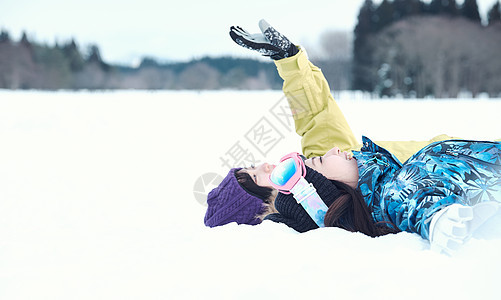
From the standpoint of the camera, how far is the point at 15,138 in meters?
5.57

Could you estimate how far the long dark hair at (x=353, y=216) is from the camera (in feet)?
5.35

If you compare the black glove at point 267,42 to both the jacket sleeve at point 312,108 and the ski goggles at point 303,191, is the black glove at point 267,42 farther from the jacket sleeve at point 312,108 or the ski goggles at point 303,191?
the ski goggles at point 303,191

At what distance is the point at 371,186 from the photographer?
67.0 inches

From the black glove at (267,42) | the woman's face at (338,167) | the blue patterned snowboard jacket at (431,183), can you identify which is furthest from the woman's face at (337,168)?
the black glove at (267,42)

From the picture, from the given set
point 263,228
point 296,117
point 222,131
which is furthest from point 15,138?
point 263,228

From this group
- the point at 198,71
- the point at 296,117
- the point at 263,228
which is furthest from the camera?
the point at 198,71

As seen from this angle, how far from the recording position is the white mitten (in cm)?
120

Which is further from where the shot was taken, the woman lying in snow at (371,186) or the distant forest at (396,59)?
the distant forest at (396,59)

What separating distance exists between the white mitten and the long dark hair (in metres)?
0.34

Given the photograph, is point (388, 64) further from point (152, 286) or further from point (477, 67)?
point (152, 286)

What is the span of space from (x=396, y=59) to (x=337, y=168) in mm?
26680

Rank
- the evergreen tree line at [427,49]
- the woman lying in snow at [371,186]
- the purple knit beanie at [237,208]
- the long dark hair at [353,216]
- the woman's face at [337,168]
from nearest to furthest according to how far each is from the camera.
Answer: the woman lying in snow at [371,186] < the long dark hair at [353,216] < the woman's face at [337,168] < the purple knit beanie at [237,208] < the evergreen tree line at [427,49]

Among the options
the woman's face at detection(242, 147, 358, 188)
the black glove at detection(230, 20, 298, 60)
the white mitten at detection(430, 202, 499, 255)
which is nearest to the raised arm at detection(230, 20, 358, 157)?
the black glove at detection(230, 20, 298, 60)

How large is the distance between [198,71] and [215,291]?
30.5m
